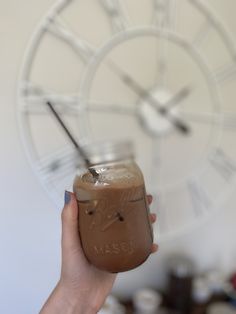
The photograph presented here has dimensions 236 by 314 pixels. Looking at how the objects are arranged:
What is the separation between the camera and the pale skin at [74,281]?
0.68 metres

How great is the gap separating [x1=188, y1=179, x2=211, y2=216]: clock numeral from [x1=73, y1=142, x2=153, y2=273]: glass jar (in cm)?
66

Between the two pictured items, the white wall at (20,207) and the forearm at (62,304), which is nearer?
the forearm at (62,304)

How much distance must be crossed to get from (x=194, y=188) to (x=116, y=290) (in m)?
0.45

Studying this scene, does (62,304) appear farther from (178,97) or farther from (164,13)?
(164,13)

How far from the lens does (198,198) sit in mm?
1298

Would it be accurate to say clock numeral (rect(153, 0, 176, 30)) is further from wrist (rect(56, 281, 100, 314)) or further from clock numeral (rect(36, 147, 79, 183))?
wrist (rect(56, 281, 100, 314))

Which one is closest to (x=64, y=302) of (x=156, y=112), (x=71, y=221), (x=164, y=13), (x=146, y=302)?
(x=71, y=221)

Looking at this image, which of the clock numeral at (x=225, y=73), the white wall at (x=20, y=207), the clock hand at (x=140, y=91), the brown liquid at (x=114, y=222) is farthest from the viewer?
the clock numeral at (x=225, y=73)

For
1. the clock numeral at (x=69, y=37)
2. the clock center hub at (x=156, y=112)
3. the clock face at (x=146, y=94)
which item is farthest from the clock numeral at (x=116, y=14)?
the clock center hub at (x=156, y=112)

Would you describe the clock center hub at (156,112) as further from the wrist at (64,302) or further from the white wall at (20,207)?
the wrist at (64,302)

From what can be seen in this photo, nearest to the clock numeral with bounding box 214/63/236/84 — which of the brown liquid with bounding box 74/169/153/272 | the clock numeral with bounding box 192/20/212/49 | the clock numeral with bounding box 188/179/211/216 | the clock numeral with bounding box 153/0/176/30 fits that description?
the clock numeral with bounding box 192/20/212/49

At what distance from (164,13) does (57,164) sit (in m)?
0.58

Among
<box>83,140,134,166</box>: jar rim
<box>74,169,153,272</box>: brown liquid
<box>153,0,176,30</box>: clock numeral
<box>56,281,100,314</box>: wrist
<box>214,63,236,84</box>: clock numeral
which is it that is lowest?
<box>56,281,100,314</box>: wrist

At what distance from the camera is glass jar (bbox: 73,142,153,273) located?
2.01ft
